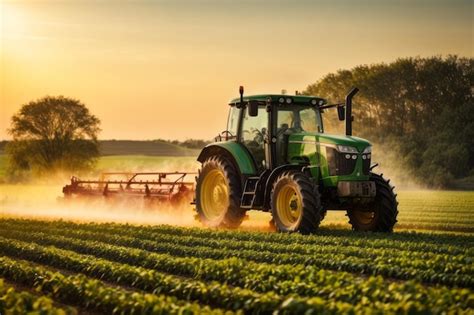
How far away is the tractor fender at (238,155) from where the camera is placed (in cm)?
1641

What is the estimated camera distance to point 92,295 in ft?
30.4

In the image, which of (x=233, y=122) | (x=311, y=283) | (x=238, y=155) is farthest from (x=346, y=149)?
(x=311, y=283)

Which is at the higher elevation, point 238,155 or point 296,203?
point 238,155

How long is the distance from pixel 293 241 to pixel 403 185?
35886 mm

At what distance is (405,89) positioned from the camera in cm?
5206

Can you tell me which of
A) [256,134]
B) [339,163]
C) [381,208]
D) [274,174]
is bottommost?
[381,208]

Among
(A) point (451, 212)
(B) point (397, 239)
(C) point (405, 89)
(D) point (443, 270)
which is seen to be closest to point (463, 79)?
(C) point (405, 89)

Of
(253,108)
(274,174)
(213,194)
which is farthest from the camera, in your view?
(213,194)

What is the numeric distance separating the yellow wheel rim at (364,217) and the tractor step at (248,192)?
2.43 m

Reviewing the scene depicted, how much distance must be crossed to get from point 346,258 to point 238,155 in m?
4.83

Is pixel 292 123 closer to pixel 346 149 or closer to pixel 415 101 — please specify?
pixel 346 149

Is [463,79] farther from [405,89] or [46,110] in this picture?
[46,110]

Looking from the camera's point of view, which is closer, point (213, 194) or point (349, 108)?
point (349, 108)

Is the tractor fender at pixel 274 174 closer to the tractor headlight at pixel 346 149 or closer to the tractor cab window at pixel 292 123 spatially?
the tractor cab window at pixel 292 123
